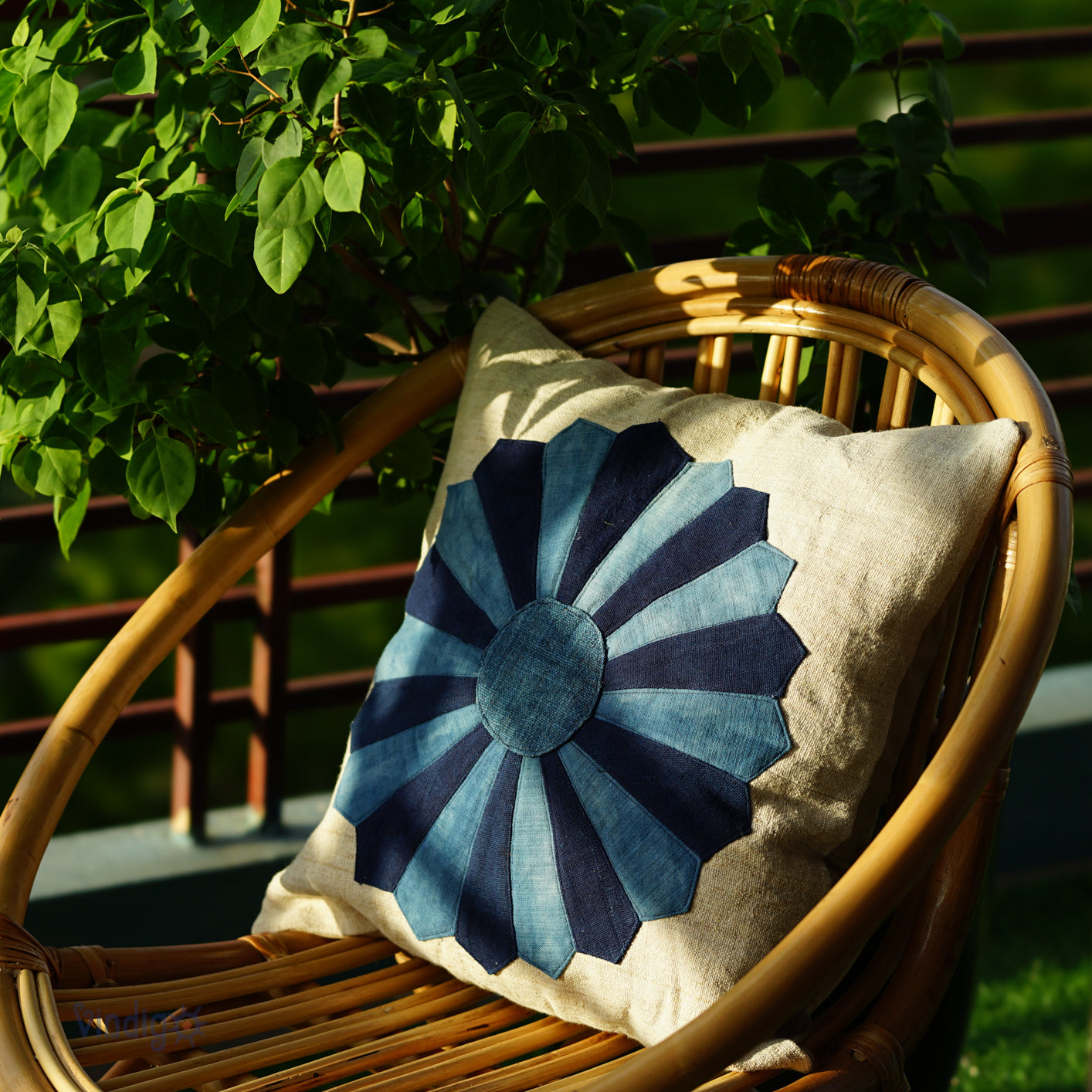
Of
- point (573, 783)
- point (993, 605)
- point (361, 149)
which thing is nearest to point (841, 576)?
point (993, 605)

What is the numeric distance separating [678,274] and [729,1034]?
0.61 m

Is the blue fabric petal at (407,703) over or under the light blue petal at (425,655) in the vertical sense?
under

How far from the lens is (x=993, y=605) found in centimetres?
76

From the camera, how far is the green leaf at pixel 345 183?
2.38ft

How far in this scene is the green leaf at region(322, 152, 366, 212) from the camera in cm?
72

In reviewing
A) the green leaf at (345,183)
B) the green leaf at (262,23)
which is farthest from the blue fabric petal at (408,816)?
the green leaf at (262,23)

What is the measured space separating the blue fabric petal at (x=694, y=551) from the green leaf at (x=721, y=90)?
1.15 feet

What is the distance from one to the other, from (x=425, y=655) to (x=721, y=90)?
535 mm

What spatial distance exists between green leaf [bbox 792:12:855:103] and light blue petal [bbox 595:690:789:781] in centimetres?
53

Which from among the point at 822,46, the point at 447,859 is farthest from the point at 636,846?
the point at 822,46

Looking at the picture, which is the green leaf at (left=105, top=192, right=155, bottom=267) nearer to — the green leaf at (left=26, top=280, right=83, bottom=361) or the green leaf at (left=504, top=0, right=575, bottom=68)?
the green leaf at (left=26, top=280, right=83, bottom=361)

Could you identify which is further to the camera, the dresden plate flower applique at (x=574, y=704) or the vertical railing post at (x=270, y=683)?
the vertical railing post at (x=270, y=683)

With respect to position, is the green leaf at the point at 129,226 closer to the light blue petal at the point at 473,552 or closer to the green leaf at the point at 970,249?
the light blue petal at the point at 473,552

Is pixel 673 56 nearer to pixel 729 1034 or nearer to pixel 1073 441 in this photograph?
pixel 729 1034
